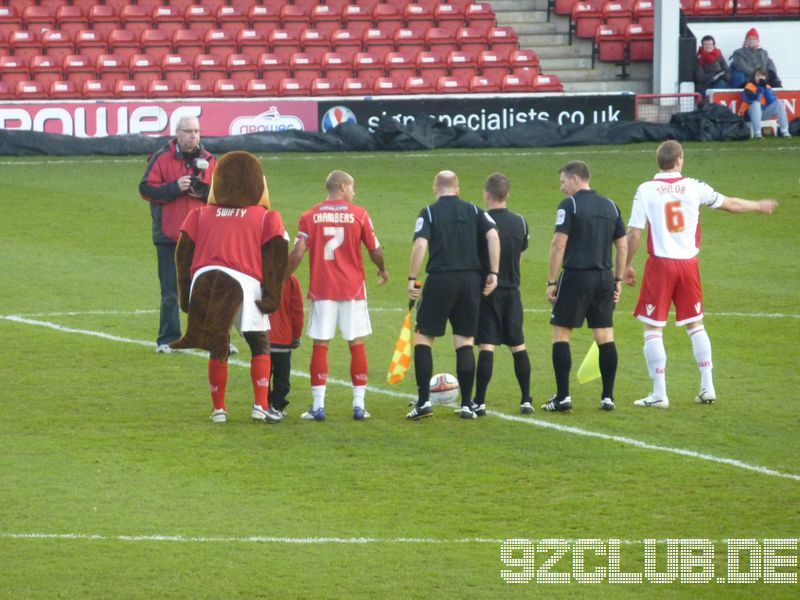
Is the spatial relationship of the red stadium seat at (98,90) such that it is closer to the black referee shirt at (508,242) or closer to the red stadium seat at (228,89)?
the red stadium seat at (228,89)

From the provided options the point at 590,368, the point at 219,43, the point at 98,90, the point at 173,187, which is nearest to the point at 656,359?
the point at 590,368

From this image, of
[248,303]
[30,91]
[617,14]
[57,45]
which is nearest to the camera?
[248,303]

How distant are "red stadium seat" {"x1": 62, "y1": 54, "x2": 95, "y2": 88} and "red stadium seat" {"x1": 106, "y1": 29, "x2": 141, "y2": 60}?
29.6 inches

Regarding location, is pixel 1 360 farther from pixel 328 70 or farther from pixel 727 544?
pixel 328 70

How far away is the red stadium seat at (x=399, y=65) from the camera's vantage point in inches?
1150

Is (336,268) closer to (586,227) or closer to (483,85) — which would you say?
(586,227)

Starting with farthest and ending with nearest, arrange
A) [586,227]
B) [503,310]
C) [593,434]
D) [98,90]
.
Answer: [98,90] < [503,310] < [586,227] < [593,434]

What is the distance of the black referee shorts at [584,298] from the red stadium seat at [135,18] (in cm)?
2109

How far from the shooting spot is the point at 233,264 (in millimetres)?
10266

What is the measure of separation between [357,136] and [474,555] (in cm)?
1909

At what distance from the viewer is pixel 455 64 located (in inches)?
1158

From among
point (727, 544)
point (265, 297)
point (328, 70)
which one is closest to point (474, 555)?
point (727, 544)

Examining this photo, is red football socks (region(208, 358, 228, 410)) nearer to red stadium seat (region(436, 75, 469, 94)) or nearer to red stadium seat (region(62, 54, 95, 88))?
red stadium seat (region(436, 75, 469, 94))

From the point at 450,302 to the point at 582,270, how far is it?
104cm
